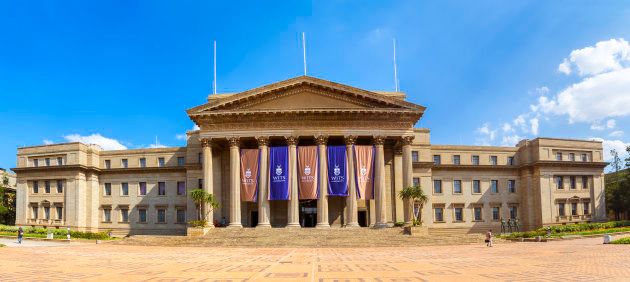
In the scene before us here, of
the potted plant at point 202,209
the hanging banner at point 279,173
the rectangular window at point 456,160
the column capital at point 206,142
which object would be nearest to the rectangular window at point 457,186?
the rectangular window at point 456,160

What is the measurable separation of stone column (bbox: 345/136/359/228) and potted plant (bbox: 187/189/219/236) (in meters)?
14.7

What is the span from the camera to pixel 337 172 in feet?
182

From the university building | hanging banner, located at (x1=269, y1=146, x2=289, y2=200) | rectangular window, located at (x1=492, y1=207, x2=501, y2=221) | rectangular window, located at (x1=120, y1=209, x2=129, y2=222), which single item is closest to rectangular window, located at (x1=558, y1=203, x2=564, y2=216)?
the university building

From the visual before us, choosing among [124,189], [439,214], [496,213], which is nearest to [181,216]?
[124,189]

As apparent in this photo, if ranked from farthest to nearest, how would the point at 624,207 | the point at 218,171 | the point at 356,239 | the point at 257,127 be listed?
the point at 624,207 < the point at 218,171 < the point at 257,127 < the point at 356,239

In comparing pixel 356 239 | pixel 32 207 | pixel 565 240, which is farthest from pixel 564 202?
pixel 32 207

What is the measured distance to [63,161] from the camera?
69.7m

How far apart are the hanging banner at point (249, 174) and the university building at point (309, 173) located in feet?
0.38

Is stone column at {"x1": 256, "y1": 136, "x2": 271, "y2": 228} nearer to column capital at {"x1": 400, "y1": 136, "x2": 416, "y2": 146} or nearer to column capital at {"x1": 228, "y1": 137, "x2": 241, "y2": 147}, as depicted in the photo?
column capital at {"x1": 228, "y1": 137, "x2": 241, "y2": 147}

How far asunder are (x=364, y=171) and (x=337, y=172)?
10.0 feet

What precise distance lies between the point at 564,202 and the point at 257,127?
143ft

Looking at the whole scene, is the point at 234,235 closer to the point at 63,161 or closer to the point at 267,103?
the point at 267,103

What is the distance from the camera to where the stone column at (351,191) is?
54781mm

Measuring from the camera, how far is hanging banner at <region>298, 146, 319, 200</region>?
182ft
